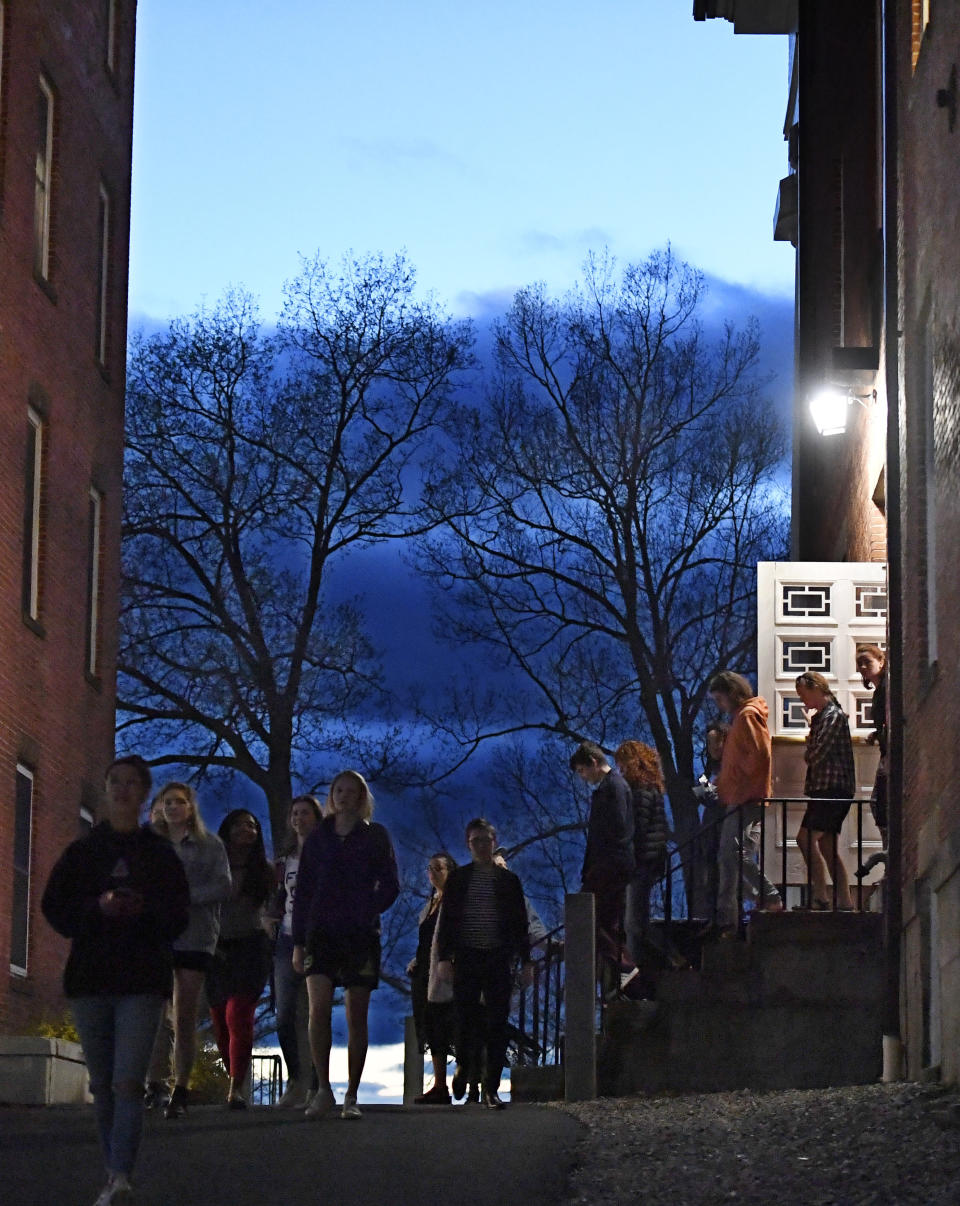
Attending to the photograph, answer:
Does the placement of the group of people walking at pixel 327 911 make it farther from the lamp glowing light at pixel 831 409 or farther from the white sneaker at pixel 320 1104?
the lamp glowing light at pixel 831 409

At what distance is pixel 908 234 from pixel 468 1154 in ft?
29.2

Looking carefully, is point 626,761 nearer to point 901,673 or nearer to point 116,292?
point 901,673

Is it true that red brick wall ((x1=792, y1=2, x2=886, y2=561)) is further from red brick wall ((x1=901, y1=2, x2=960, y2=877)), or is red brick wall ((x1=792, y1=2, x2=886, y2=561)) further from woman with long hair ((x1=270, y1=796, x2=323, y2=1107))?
woman with long hair ((x1=270, y1=796, x2=323, y2=1107))

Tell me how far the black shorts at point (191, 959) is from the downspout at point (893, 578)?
554 centimetres

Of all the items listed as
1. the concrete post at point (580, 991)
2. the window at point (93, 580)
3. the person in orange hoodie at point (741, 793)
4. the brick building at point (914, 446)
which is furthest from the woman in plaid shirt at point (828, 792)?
the window at point (93, 580)

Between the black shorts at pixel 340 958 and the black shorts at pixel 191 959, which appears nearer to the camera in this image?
the black shorts at pixel 340 958

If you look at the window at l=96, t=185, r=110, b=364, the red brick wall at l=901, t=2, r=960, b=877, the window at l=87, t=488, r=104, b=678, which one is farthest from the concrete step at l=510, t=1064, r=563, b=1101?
the window at l=96, t=185, r=110, b=364

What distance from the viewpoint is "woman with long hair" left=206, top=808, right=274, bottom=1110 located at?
44.3 feet

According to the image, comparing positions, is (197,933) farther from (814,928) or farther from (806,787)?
(806,787)

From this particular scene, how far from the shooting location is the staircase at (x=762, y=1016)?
17188mm

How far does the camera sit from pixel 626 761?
16750 mm

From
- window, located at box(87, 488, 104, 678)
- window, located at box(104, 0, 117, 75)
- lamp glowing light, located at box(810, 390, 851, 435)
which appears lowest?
window, located at box(87, 488, 104, 678)

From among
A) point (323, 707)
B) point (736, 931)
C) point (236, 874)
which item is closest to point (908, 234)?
point (736, 931)

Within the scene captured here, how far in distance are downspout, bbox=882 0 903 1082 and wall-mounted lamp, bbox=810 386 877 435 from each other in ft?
11.8
